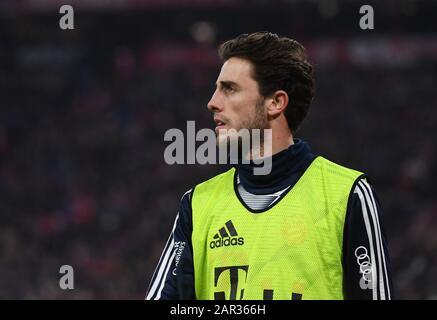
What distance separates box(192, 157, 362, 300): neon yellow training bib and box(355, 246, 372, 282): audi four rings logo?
0.31 ft

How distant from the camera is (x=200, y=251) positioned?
11.0 ft

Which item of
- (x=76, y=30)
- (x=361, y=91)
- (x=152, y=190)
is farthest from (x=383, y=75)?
(x=76, y=30)

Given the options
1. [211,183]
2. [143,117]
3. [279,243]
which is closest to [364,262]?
[279,243]

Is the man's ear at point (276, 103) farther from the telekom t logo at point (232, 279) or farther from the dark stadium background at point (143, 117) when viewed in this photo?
the dark stadium background at point (143, 117)

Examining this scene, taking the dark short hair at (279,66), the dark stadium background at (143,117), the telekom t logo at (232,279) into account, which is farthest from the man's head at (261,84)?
the dark stadium background at (143,117)

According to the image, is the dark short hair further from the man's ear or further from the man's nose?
the man's nose

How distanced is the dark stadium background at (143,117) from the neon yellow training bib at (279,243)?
30.0ft

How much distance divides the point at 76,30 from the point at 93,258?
6.80 meters

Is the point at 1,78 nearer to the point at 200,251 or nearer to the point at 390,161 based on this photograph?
the point at 390,161

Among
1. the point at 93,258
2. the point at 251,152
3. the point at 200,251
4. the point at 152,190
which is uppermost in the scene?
the point at 152,190

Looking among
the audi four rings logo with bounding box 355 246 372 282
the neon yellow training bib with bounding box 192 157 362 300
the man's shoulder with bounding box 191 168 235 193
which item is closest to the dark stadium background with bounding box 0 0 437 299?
the man's shoulder with bounding box 191 168 235 193

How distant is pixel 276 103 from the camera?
3553 mm

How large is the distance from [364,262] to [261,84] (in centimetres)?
84
